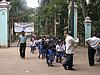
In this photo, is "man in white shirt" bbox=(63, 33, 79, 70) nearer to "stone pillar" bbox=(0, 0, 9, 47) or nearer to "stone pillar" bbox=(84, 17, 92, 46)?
"stone pillar" bbox=(0, 0, 9, 47)

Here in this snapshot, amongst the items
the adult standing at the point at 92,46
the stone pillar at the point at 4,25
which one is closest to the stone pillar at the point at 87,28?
the stone pillar at the point at 4,25

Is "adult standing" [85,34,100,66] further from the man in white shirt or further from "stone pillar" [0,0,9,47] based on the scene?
"stone pillar" [0,0,9,47]

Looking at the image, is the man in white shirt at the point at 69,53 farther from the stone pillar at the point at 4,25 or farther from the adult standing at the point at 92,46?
the stone pillar at the point at 4,25

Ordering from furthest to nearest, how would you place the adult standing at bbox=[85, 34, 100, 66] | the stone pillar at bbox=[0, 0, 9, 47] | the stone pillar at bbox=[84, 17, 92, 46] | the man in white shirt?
the stone pillar at bbox=[84, 17, 92, 46], the stone pillar at bbox=[0, 0, 9, 47], the adult standing at bbox=[85, 34, 100, 66], the man in white shirt

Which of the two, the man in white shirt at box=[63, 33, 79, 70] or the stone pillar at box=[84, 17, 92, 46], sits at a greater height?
the stone pillar at box=[84, 17, 92, 46]

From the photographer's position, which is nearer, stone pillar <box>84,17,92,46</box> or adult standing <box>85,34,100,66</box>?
adult standing <box>85,34,100,66</box>

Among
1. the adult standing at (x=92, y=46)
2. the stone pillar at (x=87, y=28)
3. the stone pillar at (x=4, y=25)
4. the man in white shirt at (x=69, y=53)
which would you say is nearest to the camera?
the man in white shirt at (x=69, y=53)

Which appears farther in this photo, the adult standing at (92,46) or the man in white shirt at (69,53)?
the adult standing at (92,46)

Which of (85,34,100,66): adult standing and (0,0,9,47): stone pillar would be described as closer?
(85,34,100,66): adult standing

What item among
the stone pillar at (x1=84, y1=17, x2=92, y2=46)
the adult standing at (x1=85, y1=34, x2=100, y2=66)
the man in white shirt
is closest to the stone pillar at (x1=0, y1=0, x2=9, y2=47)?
the stone pillar at (x1=84, y1=17, x2=92, y2=46)

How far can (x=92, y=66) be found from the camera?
17047 millimetres

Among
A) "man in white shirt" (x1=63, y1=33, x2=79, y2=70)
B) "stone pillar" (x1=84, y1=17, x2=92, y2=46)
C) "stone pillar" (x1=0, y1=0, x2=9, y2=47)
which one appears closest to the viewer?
"man in white shirt" (x1=63, y1=33, x2=79, y2=70)

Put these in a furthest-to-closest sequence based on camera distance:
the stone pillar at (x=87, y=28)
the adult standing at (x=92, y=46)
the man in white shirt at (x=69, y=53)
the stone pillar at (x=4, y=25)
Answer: the stone pillar at (x=87, y=28) → the stone pillar at (x=4, y=25) → the adult standing at (x=92, y=46) → the man in white shirt at (x=69, y=53)

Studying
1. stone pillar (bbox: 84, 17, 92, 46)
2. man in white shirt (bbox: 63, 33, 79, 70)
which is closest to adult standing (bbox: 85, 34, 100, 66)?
man in white shirt (bbox: 63, 33, 79, 70)
